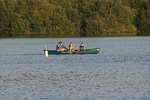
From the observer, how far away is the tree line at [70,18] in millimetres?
135875

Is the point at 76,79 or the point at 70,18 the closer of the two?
the point at 76,79

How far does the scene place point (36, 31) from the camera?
5463 inches

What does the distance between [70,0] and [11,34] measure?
1416 centimetres

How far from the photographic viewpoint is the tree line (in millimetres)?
135875

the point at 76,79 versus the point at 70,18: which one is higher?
the point at 70,18

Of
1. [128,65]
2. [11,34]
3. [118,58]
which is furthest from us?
[11,34]

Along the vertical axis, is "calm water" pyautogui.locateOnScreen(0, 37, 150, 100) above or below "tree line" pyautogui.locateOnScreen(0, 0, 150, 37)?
below

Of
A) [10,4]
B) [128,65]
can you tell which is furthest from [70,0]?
[128,65]

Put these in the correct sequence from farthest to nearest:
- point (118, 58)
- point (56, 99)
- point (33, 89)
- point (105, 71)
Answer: point (118, 58), point (105, 71), point (33, 89), point (56, 99)

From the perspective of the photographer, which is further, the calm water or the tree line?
the tree line

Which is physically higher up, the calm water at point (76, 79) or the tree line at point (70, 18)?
the tree line at point (70, 18)

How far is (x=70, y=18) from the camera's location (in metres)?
139

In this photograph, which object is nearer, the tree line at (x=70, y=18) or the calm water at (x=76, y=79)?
the calm water at (x=76, y=79)

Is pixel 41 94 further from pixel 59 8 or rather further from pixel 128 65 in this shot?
pixel 59 8
